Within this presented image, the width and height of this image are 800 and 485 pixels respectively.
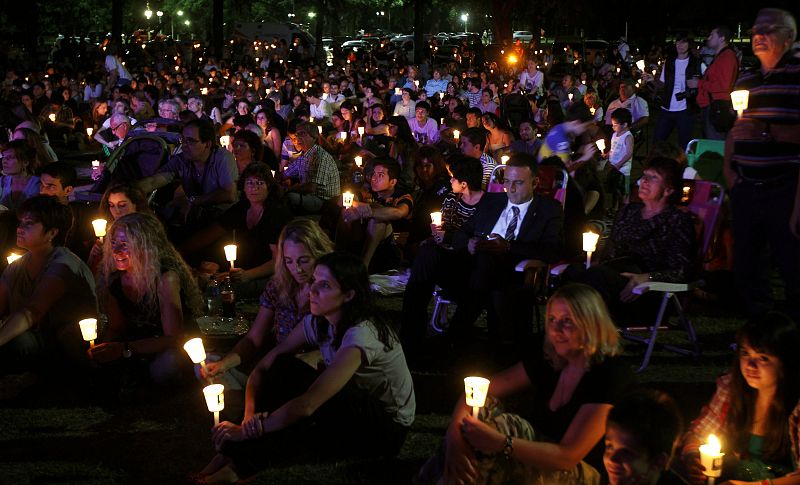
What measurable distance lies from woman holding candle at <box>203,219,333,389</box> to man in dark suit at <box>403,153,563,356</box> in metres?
1.41

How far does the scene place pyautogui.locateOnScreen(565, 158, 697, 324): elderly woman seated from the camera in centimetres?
624

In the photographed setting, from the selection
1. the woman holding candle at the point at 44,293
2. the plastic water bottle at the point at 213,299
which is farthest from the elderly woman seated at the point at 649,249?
the woman holding candle at the point at 44,293

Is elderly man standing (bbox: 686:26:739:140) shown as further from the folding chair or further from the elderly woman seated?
the elderly woman seated

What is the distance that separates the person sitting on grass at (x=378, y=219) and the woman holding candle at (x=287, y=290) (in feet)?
10.1

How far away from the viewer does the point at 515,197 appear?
6.79m

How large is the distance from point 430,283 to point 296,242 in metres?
1.66

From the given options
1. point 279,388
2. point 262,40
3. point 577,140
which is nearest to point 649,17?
point 262,40

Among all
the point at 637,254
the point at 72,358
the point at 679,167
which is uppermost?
the point at 679,167

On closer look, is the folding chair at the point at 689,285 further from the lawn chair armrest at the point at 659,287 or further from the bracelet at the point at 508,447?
the bracelet at the point at 508,447

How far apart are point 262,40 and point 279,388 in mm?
49190

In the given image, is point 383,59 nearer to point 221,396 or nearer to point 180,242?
point 180,242

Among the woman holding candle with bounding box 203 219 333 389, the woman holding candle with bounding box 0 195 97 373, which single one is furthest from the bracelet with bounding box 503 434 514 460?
the woman holding candle with bounding box 0 195 97 373

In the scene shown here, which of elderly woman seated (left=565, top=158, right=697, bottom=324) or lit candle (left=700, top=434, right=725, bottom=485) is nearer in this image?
lit candle (left=700, top=434, right=725, bottom=485)

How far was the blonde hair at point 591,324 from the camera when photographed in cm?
404
